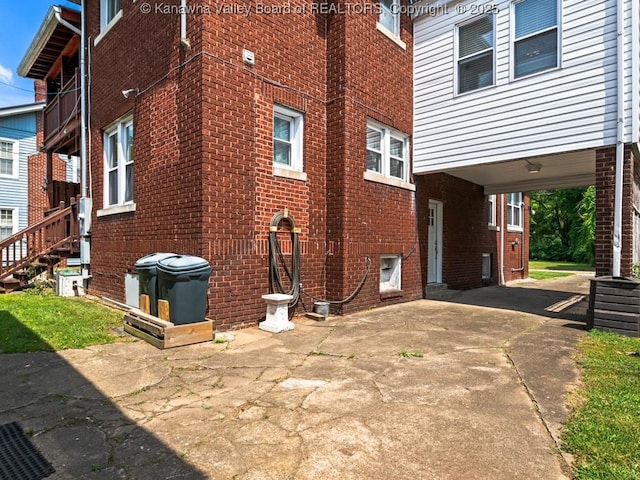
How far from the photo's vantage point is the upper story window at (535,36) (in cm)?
755

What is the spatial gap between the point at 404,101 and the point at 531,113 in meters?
2.79

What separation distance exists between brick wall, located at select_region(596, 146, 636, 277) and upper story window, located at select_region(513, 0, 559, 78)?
206cm

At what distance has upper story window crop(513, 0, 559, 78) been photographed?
755 cm

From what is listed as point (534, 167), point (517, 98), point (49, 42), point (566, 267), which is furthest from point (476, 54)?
point (566, 267)

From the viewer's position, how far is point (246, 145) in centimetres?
656

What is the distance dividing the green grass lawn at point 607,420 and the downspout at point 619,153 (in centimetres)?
220

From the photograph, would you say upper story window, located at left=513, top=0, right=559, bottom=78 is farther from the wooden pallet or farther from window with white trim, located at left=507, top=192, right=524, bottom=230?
window with white trim, located at left=507, top=192, right=524, bottom=230

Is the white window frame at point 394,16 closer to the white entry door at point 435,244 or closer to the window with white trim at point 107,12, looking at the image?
the white entry door at point 435,244

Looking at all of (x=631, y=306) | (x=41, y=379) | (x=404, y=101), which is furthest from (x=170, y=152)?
(x=631, y=306)

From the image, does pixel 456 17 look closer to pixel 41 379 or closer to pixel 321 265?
pixel 321 265

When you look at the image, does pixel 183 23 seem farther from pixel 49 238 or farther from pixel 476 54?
pixel 49 238

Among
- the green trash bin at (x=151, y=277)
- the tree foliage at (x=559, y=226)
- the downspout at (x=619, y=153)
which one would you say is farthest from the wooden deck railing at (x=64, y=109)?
the tree foliage at (x=559, y=226)

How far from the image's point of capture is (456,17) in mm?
8938

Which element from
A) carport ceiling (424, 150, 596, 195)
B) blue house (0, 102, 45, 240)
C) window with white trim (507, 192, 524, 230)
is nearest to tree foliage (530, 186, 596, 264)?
window with white trim (507, 192, 524, 230)
